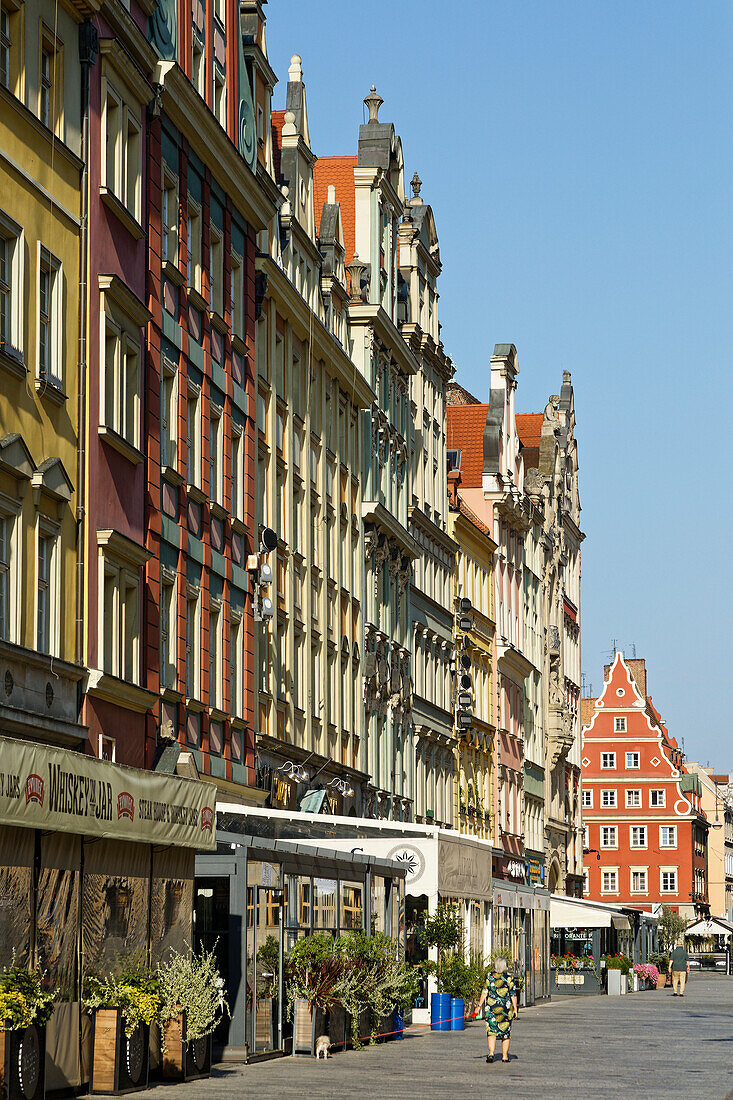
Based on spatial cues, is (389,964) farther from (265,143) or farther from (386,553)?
(386,553)

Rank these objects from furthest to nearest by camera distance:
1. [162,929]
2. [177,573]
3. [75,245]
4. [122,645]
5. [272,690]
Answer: [272,690] < [177,573] < [122,645] < [75,245] < [162,929]

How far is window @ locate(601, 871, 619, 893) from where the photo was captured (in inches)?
5032

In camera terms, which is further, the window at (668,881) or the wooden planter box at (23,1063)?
the window at (668,881)

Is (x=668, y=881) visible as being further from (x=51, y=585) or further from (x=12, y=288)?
(x=12, y=288)

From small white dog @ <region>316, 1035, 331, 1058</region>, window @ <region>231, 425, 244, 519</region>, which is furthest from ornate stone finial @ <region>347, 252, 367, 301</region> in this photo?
small white dog @ <region>316, 1035, 331, 1058</region>

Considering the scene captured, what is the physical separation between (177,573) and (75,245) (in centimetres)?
741

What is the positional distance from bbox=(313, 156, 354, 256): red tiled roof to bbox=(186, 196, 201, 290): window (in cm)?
1743

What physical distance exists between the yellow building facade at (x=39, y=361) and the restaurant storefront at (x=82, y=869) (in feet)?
8.12

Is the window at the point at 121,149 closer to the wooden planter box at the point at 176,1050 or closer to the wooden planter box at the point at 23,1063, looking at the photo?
the wooden planter box at the point at 176,1050

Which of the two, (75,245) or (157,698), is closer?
(75,245)

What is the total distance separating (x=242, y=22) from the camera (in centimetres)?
4012

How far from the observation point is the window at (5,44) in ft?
80.3

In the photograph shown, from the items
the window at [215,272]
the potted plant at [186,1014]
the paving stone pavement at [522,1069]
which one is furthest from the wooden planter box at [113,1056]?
the window at [215,272]

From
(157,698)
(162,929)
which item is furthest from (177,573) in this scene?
(162,929)
